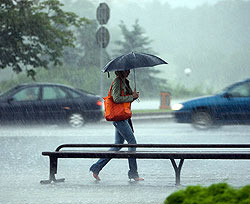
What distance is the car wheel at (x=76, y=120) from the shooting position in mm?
17047

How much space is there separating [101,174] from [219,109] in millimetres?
7998

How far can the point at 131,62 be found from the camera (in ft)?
24.1

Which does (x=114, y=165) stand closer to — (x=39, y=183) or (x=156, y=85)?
(x=39, y=183)

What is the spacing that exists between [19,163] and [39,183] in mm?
2158

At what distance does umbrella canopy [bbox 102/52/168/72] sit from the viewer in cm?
727

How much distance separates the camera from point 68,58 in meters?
55.1

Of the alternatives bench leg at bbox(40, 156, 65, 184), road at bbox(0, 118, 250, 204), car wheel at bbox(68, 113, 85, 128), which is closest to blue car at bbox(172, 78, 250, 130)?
road at bbox(0, 118, 250, 204)

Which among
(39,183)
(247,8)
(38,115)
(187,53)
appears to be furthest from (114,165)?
(247,8)

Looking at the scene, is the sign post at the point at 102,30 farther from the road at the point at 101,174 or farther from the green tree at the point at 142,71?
the green tree at the point at 142,71

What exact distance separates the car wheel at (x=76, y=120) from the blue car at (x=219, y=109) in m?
3.02

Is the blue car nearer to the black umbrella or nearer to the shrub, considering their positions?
the black umbrella

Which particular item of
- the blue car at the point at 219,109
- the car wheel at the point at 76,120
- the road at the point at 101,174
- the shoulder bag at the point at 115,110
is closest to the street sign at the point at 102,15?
the car wheel at the point at 76,120

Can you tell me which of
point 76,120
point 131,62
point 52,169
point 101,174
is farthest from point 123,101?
point 76,120

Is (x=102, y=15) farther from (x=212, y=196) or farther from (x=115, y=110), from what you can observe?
(x=212, y=196)
